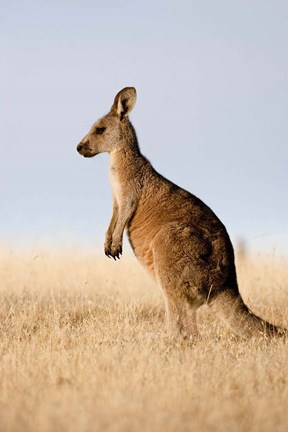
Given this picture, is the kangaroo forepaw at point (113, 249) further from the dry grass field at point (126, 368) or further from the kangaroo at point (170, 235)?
the dry grass field at point (126, 368)

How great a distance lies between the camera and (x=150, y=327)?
887cm

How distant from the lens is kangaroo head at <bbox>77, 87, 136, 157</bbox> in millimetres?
8750

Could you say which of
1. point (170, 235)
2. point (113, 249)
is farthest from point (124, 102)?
point (170, 235)

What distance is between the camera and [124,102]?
28.7ft

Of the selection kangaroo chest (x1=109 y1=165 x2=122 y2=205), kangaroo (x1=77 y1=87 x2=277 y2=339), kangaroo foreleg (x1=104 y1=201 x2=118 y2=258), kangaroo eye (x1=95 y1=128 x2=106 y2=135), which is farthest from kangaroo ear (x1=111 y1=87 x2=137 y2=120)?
kangaroo foreleg (x1=104 y1=201 x2=118 y2=258)

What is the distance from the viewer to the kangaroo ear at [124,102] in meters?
8.62

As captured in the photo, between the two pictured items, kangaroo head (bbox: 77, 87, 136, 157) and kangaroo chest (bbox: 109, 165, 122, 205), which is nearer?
kangaroo chest (bbox: 109, 165, 122, 205)

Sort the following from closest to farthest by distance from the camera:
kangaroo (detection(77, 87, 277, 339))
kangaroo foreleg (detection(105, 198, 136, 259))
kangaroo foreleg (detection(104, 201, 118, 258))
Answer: kangaroo (detection(77, 87, 277, 339)), kangaroo foreleg (detection(105, 198, 136, 259)), kangaroo foreleg (detection(104, 201, 118, 258))

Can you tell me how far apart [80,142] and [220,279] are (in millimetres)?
2304

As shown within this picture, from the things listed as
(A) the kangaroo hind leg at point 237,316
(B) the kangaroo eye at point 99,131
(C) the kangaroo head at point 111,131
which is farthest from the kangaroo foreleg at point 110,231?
(A) the kangaroo hind leg at point 237,316

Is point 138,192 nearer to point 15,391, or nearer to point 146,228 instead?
point 146,228

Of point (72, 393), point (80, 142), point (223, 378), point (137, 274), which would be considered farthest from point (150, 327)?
point (137, 274)

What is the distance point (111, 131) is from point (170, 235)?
1.66 meters

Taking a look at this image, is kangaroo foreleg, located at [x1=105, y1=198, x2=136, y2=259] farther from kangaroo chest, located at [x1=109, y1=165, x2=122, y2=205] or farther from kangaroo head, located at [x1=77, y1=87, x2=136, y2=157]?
kangaroo head, located at [x1=77, y1=87, x2=136, y2=157]
